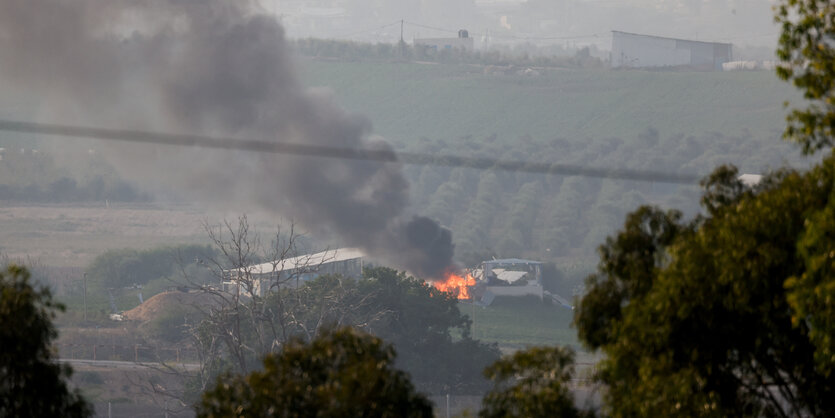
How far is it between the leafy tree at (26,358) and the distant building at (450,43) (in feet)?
A: 528

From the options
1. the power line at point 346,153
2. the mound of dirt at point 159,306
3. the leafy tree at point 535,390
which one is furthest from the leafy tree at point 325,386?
the power line at point 346,153

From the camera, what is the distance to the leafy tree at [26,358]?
9.31 meters

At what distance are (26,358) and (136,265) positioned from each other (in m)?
99.7

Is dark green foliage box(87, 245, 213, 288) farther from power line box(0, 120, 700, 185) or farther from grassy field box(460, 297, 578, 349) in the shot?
grassy field box(460, 297, 578, 349)

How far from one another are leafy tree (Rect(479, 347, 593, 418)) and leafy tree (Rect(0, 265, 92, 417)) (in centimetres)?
414

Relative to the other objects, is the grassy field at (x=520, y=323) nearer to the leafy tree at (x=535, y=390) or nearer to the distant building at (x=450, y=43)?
the leafy tree at (x=535, y=390)

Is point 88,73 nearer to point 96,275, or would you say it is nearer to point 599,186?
point 96,275

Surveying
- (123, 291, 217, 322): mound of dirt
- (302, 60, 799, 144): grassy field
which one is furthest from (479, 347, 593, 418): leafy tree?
(302, 60, 799, 144): grassy field

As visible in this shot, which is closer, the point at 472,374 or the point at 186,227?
the point at 472,374

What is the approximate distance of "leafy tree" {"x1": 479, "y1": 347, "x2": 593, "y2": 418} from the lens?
998 cm

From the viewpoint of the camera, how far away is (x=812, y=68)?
9797 mm

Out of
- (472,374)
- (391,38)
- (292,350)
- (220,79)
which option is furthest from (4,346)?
(391,38)

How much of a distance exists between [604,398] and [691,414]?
1323 millimetres

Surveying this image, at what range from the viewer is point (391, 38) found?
18325 centimetres
